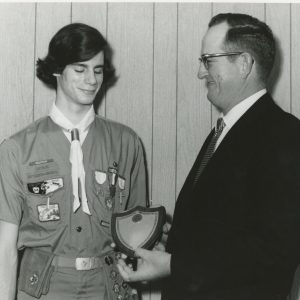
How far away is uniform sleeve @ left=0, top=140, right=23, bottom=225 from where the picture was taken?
164cm

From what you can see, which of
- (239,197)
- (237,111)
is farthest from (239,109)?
(239,197)

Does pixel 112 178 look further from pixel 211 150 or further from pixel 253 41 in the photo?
pixel 253 41

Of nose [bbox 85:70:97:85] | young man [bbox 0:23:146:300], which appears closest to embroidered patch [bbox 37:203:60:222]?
young man [bbox 0:23:146:300]

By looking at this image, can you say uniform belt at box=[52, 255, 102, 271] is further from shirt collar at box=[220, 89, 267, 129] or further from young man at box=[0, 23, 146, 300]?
shirt collar at box=[220, 89, 267, 129]

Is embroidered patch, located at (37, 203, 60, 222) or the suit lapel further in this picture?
embroidered patch, located at (37, 203, 60, 222)

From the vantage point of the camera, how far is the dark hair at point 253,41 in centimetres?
145

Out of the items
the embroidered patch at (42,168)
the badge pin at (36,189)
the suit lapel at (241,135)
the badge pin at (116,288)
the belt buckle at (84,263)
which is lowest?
the badge pin at (116,288)

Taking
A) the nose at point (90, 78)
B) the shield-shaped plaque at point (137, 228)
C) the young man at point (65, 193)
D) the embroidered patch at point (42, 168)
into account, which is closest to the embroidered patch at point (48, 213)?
the young man at point (65, 193)

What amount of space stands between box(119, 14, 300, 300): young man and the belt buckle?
0.15 meters

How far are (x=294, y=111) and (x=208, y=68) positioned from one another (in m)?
0.73

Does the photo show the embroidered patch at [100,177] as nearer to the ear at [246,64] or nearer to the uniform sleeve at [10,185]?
the uniform sleeve at [10,185]

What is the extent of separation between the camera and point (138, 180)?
1.91 meters

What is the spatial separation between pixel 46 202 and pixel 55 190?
0.17 feet

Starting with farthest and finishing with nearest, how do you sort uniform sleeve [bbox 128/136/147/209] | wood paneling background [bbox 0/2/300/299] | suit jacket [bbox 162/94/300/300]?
wood paneling background [bbox 0/2/300/299]
uniform sleeve [bbox 128/136/147/209]
suit jacket [bbox 162/94/300/300]
